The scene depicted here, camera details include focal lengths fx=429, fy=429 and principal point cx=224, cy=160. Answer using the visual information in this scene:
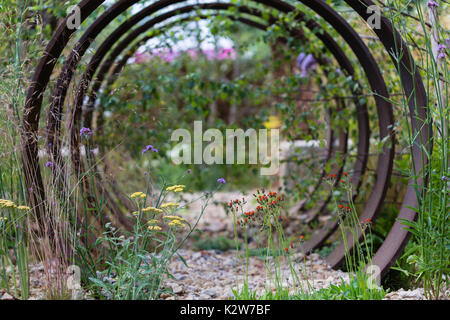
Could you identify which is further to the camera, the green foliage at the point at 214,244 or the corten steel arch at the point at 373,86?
the green foliage at the point at 214,244

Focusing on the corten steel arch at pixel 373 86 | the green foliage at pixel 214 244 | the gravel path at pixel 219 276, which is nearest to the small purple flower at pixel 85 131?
the corten steel arch at pixel 373 86

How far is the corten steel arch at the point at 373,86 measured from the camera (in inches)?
92.8

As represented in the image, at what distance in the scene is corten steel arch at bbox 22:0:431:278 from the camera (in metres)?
2.36

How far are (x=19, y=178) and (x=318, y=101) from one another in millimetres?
2659

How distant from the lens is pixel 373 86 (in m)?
2.96

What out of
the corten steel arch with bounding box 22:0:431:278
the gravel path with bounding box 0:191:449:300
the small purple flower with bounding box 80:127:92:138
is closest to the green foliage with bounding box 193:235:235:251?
the gravel path with bounding box 0:191:449:300

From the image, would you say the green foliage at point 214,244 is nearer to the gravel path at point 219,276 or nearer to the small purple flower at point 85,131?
the gravel path at point 219,276

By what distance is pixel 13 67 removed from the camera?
238 cm

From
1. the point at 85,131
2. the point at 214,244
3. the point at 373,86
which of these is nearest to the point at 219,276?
the point at 214,244

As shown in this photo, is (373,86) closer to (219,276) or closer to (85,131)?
(219,276)

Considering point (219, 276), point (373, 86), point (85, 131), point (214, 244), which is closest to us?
point (85, 131)

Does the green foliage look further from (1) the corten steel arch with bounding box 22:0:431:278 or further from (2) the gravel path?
(1) the corten steel arch with bounding box 22:0:431:278
